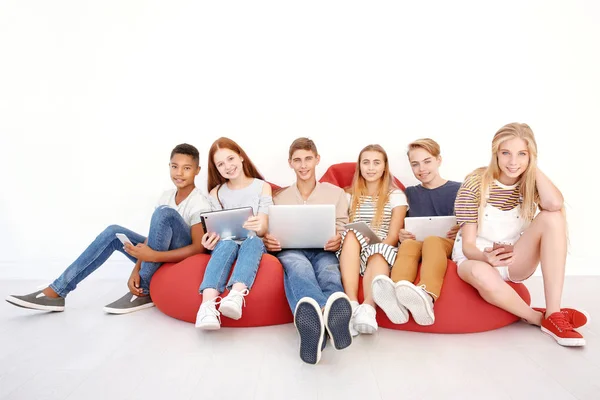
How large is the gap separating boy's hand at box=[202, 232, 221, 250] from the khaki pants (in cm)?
92

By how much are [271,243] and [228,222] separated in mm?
253

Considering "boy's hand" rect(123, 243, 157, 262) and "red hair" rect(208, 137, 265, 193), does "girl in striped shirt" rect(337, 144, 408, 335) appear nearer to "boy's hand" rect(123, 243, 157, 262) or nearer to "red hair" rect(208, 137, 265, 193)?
"red hair" rect(208, 137, 265, 193)

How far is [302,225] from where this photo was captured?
2443 millimetres

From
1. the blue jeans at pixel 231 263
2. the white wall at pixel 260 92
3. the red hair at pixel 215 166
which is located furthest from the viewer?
the white wall at pixel 260 92

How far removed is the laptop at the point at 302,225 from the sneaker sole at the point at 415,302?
60cm

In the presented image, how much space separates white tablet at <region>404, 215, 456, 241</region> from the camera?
2535 millimetres

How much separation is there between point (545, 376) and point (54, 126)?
3.58 meters

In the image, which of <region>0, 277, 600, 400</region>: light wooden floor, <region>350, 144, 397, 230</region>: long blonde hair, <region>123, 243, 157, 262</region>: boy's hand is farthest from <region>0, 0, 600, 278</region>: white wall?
<region>0, 277, 600, 400</region>: light wooden floor

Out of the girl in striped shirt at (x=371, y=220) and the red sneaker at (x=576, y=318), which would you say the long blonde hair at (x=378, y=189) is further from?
the red sneaker at (x=576, y=318)

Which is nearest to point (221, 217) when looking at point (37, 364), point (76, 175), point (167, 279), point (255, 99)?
point (167, 279)

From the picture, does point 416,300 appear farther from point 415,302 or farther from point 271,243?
point 271,243

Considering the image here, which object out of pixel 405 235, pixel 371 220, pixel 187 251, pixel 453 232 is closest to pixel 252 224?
pixel 187 251

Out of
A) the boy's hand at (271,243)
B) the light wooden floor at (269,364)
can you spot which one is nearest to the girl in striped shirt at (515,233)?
the light wooden floor at (269,364)

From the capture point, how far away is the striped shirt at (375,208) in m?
2.66
